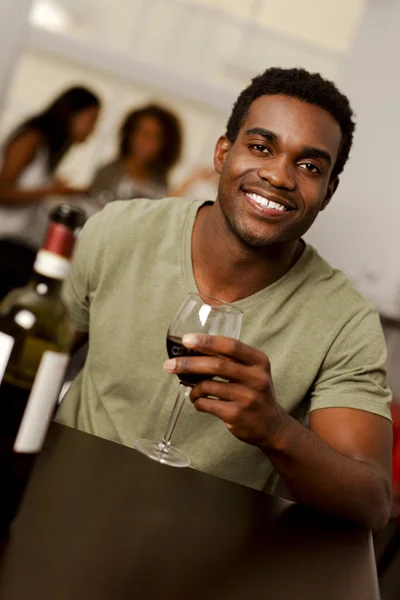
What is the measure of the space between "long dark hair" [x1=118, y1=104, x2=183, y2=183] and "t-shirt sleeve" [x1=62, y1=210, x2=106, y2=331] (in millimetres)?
2488

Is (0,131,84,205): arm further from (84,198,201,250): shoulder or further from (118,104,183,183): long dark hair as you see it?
(84,198,201,250): shoulder

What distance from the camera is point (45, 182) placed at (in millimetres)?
3877

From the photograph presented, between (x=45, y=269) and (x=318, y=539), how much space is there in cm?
49

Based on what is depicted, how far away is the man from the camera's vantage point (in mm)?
1320

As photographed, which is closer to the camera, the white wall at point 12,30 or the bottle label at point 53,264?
the bottle label at point 53,264

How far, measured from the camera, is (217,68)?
13.2 ft

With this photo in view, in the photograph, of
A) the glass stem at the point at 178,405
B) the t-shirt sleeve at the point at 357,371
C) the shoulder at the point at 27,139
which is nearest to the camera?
the glass stem at the point at 178,405

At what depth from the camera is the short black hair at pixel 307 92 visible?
4.68ft

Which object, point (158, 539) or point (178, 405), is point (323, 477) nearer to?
point (178, 405)

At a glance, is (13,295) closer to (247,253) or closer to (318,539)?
(318,539)

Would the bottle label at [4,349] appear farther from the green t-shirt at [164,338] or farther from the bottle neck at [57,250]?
the green t-shirt at [164,338]

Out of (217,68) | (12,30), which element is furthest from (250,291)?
(12,30)

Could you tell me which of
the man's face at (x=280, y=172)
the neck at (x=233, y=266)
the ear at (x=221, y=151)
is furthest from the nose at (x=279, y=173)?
the ear at (x=221, y=151)

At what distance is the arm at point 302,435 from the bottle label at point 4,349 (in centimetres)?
24
